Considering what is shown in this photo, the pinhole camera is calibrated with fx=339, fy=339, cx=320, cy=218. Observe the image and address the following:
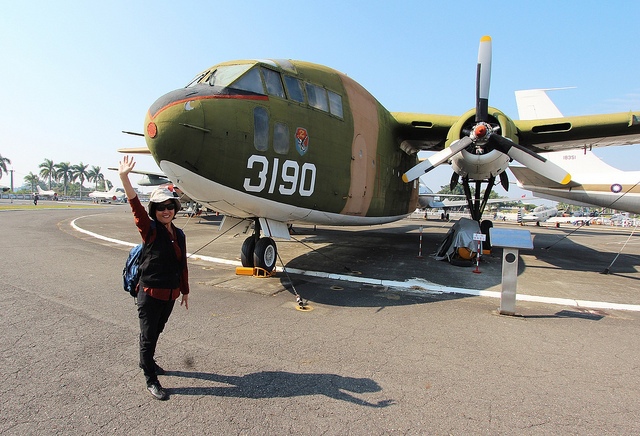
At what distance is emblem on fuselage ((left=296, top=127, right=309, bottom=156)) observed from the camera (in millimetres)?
7050

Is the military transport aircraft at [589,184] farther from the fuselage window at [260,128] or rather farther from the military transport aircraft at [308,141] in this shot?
the fuselage window at [260,128]

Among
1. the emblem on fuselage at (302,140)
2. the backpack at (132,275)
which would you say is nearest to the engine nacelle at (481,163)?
the emblem on fuselage at (302,140)

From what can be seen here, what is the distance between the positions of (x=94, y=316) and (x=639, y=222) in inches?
2565

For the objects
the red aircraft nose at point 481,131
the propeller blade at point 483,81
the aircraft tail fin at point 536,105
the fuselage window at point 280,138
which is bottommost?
the fuselage window at point 280,138

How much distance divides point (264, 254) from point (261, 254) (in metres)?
0.07

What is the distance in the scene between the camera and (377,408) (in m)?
3.01

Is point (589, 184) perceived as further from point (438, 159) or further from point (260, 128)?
point (260, 128)

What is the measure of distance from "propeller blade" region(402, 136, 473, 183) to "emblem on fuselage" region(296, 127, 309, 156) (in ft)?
12.4

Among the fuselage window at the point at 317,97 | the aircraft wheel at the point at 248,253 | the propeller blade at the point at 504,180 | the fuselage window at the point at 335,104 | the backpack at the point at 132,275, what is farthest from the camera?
the propeller blade at the point at 504,180

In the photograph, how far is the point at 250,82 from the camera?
6496 millimetres

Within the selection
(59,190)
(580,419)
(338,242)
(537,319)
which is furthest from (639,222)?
(59,190)

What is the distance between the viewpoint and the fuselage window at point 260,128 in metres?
6.33

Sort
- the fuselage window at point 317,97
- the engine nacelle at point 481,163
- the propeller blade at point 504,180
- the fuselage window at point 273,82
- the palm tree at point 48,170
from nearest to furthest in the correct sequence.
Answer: the fuselage window at point 273,82 → the fuselage window at point 317,97 → the engine nacelle at point 481,163 → the propeller blade at point 504,180 → the palm tree at point 48,170

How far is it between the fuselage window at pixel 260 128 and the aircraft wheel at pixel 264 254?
2462 millimetres
